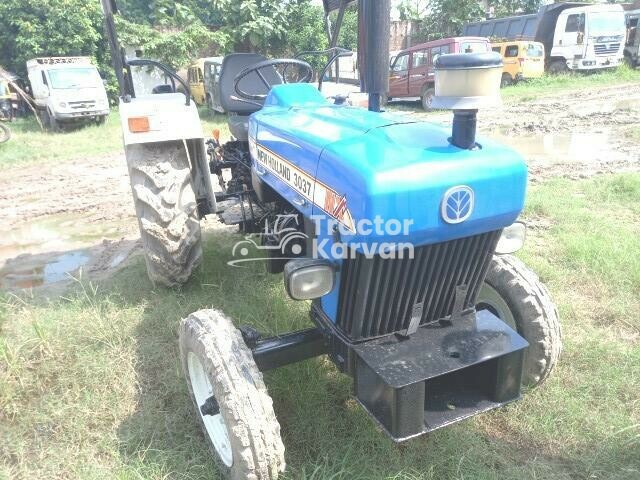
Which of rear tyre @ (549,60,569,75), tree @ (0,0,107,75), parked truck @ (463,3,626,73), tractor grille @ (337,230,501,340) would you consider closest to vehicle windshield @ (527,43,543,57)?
rear tyre @ (549,60,569,75)

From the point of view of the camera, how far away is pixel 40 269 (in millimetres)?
4270

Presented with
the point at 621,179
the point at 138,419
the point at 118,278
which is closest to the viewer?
the point at 138,419

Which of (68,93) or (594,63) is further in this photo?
(594,63)

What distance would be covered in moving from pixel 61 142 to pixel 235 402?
35.5ft

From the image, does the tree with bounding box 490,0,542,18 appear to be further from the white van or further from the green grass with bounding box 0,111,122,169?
the green grass with bounding box 0,111,122,169

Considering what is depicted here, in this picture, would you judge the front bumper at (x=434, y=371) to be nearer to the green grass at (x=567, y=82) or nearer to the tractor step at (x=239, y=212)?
the tractor step at (x=239, y=212)

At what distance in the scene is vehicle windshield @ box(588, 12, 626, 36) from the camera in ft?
58.2

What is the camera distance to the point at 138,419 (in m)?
2.46

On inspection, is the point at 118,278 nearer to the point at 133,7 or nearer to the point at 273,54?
the point at 273,54

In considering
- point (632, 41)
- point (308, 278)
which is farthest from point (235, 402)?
point (632, 41)

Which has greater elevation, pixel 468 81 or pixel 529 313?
pixel 468 81

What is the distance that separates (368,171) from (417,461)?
1.29m

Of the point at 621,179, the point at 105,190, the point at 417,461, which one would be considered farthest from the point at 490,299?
the point at 105,190

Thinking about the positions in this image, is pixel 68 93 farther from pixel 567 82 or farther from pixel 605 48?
pixel 605 48
